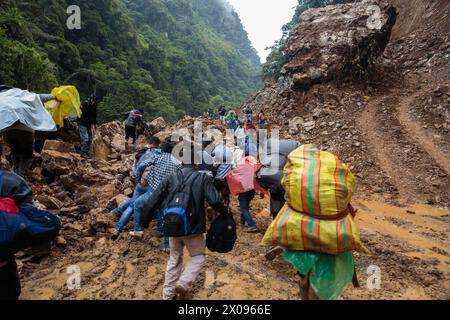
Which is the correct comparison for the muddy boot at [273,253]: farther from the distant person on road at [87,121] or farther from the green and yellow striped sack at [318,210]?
the distant person on road at [87,121]

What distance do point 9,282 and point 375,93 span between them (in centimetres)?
1608

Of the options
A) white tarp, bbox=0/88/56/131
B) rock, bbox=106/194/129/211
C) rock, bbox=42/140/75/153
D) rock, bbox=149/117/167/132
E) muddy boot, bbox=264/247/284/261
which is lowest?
muddy boot, bbox=264/247/284/261

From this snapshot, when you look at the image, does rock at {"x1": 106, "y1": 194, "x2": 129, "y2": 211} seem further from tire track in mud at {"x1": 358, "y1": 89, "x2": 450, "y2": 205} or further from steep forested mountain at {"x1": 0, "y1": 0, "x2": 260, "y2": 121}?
tire track in mud at {"x1": 358, "y1": 89, "x2": 450, "y2": 205}

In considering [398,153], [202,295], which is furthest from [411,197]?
[202,295]

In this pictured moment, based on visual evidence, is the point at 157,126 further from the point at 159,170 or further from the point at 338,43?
the point at 159,170

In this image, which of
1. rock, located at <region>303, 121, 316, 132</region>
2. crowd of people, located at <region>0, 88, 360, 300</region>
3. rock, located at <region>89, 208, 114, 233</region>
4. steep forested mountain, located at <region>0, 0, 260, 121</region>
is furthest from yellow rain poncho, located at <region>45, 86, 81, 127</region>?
rock, located at <region>303, 121, 316, 132</region>

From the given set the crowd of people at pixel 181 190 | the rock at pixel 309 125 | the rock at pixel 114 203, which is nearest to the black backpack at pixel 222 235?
the crowd of people at pixel 181 190

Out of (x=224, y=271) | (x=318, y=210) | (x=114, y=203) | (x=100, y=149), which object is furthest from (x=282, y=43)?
(x=318, y=210)

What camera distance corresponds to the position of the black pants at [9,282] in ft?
7.71

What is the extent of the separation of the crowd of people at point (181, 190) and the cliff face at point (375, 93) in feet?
18.3

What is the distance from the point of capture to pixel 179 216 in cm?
279

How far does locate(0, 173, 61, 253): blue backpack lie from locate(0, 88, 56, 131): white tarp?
232 centimetres

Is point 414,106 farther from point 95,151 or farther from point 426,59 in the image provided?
point 95,151

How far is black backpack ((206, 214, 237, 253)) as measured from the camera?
9.84ft
